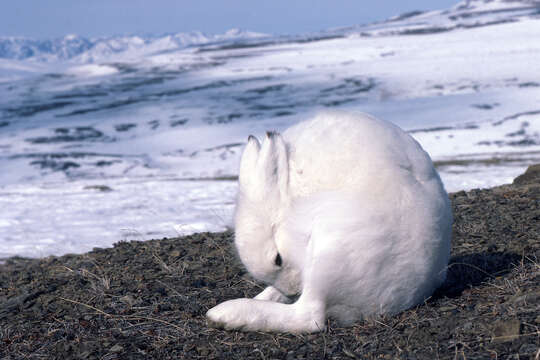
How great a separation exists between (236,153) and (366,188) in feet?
82.6

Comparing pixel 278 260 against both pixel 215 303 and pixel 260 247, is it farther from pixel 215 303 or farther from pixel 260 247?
pixel 215 303

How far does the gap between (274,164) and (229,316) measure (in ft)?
3.38

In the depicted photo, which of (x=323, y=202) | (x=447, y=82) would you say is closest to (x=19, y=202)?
(x=323, y=202)

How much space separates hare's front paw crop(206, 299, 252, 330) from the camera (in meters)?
3.82

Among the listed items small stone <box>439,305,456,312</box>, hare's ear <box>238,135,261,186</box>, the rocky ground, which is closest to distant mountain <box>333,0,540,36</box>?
the rocky ground

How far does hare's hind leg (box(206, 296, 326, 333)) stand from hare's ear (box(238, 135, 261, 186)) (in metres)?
0.80

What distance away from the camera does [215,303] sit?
15.4 feet

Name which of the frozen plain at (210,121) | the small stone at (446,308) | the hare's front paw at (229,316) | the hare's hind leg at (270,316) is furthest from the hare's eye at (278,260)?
the frozen plain at (210,121)

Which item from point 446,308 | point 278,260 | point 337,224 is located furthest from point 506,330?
point 278,260

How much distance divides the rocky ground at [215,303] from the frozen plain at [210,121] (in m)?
0.95

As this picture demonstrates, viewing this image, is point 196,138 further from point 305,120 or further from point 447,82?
point 305,120

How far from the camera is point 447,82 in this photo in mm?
42344

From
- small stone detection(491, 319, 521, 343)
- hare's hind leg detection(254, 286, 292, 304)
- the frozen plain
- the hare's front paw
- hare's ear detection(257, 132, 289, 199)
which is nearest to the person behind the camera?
small stone detection(491, 319, 521, 343)

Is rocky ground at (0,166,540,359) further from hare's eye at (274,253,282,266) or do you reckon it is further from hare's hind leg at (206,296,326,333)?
hare's eye at (274,253,282,266)
